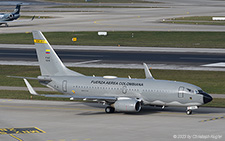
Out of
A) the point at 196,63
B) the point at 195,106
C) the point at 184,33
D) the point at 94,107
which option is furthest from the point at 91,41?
the point at 195,106

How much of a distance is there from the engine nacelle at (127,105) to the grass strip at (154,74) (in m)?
15.9

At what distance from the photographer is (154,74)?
236 feet

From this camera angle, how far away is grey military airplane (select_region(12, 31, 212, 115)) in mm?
46219

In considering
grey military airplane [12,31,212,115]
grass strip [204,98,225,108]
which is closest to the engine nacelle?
grey military airplane [12,31,212,115]

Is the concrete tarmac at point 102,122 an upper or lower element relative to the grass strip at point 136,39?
lower

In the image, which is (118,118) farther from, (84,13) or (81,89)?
(84,13)

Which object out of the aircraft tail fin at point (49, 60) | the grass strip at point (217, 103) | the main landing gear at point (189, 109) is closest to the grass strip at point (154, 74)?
the grass strip at point (217, 103)

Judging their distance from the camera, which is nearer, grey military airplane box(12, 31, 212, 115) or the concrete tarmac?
the concrete tarmac

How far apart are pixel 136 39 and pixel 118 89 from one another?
2624 inches

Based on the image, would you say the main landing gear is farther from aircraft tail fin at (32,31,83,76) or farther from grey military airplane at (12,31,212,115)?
aircraft tail fin at (32,31,83,76)

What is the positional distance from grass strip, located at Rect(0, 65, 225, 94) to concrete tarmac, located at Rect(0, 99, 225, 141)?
1214cm

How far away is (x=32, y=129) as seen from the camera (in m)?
41.7

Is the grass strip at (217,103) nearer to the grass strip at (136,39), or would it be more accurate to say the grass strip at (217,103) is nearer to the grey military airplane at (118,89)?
the grey military airplane at (118,89)

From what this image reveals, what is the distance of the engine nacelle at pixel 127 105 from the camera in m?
46.2
